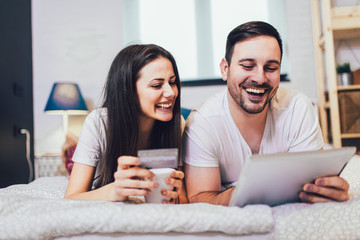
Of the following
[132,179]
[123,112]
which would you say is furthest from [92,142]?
[132,179]

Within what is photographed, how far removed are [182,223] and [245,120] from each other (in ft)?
2.06

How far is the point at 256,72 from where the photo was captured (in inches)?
43.3

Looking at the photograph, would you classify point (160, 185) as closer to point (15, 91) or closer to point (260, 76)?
point (260, 76)

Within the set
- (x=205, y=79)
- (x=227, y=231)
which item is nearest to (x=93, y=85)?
(x=205, y=79)

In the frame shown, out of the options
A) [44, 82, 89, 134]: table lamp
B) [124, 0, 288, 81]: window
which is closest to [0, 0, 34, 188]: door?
[44, 82, 89, 134]: table lamp

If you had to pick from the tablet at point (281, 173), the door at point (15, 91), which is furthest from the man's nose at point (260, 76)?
the door at point (15, 91)

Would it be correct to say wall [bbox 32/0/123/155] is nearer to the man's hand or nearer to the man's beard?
the man's beard

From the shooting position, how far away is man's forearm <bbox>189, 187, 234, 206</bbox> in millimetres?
907

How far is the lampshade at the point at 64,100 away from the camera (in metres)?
2.45

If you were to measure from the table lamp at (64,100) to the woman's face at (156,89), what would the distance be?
149 cm

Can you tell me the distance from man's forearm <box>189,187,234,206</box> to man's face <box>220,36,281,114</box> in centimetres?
34

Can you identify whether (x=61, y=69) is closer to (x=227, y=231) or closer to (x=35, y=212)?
(x=35, y=212)

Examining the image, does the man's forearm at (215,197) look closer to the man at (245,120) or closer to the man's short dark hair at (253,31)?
the man at (245,120)

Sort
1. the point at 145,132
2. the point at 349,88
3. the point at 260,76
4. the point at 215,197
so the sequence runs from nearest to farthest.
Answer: the point at 215,197
the point at 260,76
the point at 145,132
the point at 349,88
